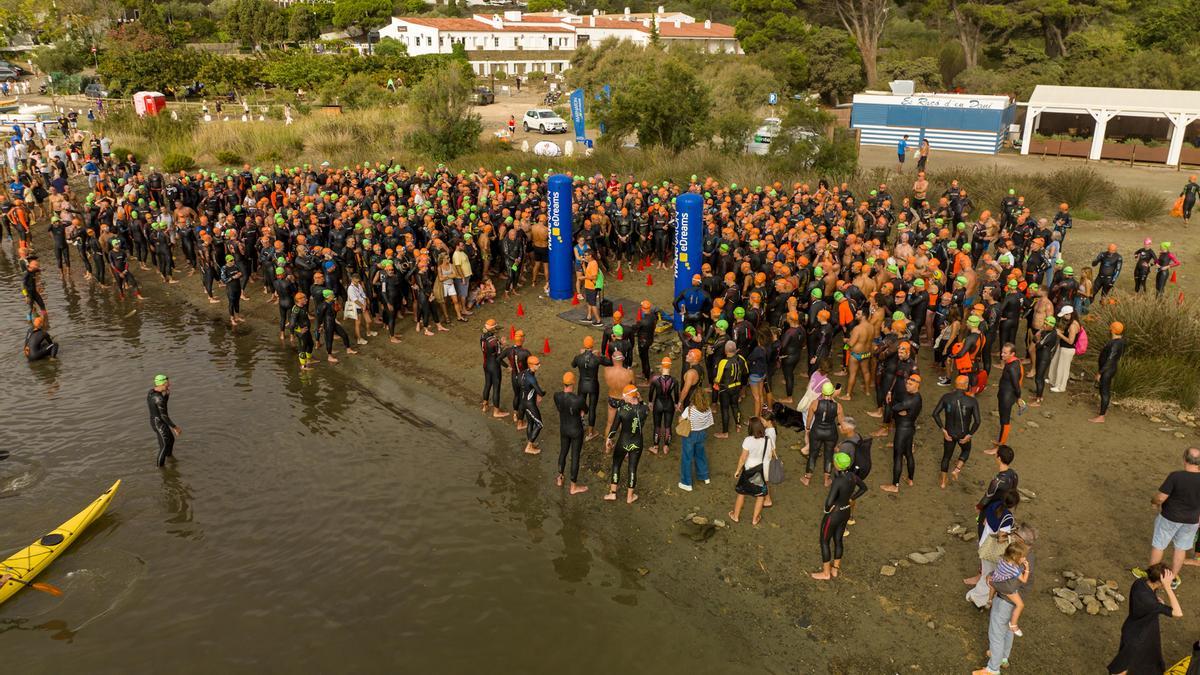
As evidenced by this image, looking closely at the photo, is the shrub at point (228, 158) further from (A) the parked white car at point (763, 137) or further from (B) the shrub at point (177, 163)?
(A) the parked white car at point (763, 137)

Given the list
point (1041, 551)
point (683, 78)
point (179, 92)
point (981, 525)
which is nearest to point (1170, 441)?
point (1041, 551)

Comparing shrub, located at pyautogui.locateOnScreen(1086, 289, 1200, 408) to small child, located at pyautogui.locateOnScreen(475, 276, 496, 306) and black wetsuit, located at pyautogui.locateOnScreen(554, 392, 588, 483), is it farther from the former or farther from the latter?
small child, located at pyautogui.locateOnScreen(475, 276, 496, 306)

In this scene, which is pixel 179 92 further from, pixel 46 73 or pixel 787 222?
pixel 787 222

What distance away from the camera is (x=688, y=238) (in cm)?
1593

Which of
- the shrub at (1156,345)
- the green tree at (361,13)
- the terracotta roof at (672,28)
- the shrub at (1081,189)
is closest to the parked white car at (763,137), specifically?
the shrub at (1081,189)

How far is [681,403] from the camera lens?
1164 cm

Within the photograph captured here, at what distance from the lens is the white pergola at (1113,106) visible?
32438mm

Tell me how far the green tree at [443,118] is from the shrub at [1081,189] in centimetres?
2354

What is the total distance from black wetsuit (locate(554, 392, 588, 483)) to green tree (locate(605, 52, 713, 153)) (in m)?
21.5

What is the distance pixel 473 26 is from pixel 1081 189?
71.2m

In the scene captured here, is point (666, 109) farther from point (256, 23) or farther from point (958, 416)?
point (256, 23)

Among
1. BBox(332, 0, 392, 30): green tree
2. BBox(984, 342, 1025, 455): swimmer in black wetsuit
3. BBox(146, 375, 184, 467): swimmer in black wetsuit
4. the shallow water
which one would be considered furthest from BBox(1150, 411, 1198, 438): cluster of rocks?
BBox(332, 0, 392, 30): green tree

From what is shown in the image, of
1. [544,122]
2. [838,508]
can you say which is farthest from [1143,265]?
[544,122]

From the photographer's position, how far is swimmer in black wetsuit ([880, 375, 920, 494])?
10.1 metres
